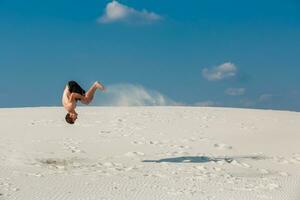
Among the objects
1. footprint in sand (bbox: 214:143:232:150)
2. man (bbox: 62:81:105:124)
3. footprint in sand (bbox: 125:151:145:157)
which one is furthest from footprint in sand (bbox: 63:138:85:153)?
man (bbox: 62:81:105:124)

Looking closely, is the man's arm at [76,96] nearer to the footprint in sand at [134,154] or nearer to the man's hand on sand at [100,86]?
the man's hand on sand at [100,86]

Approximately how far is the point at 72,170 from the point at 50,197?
2.90 meters

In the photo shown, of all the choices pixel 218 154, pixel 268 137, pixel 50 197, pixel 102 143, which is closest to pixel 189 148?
pixel 218 154

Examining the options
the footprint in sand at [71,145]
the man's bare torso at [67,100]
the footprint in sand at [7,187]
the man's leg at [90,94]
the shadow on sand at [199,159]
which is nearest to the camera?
the man's leg at [90,94]

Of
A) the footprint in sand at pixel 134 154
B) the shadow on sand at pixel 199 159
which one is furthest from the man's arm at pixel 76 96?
the footprint in sand at pixel 134 154

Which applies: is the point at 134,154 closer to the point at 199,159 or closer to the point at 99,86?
the point at 199,159

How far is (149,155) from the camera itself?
1655cm

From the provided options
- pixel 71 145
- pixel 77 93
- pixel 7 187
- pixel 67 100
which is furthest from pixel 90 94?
pixel 71 145

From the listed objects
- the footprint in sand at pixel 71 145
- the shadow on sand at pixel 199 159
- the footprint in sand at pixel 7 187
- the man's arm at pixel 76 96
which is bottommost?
the footprint in sand at pixel 7 187

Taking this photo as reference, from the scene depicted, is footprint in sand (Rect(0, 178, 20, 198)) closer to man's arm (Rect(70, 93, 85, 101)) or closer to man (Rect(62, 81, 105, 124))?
man (Rect(62, 81, 105, 124))

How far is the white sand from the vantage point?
1186 cm

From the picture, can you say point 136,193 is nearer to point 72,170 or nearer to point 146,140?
point 72,170

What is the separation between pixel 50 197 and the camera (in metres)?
10.9

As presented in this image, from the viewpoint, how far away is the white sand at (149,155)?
11.9 m
